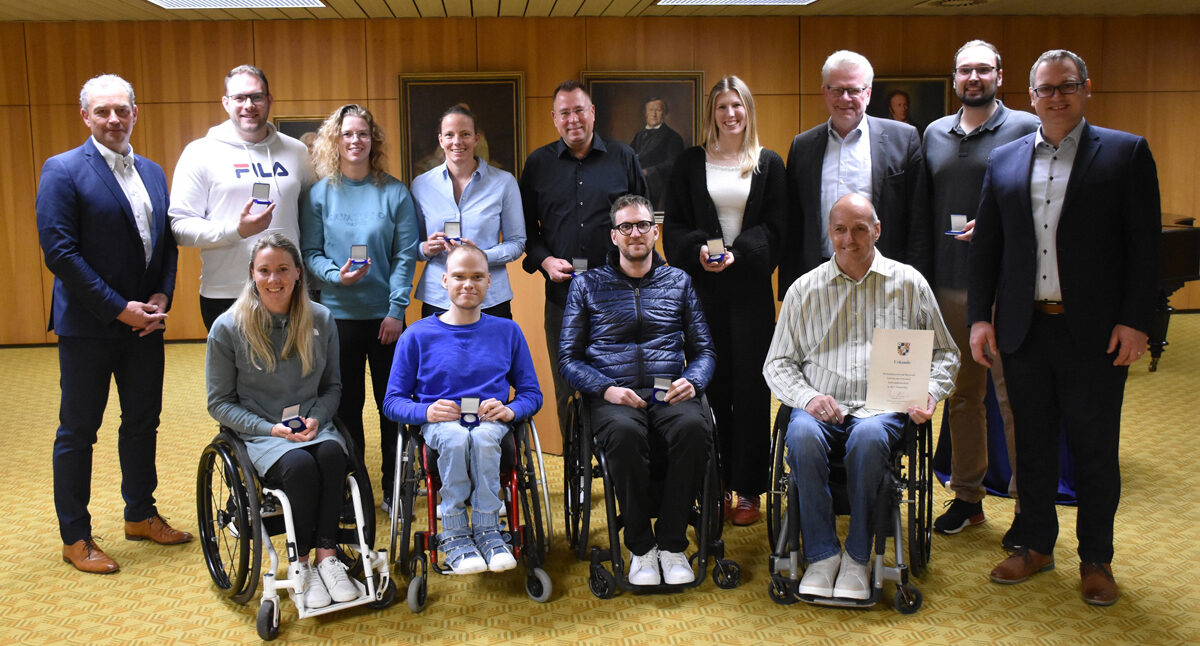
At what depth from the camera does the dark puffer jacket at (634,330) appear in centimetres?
321

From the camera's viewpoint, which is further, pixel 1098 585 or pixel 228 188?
pixel 228 188

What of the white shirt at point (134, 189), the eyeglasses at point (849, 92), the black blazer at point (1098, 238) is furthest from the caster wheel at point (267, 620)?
the eyeglasses at point (849, 92)

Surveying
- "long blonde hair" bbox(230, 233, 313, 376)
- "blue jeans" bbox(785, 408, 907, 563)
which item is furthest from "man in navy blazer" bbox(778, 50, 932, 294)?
"long blonde hair" bbox(230, 233, 313, 376)

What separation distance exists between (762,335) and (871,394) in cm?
66

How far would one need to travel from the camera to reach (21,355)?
7.85 metres

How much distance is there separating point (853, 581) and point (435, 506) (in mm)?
1345

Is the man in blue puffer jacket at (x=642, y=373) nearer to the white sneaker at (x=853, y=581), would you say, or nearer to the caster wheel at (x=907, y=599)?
the white sneaker at (x=853, y=581)

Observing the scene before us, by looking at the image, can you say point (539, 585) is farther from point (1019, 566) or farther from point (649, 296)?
point (1019, 566)

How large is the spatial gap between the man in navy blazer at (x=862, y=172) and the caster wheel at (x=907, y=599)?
1.22 meters

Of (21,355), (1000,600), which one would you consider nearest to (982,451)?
(1000,600)

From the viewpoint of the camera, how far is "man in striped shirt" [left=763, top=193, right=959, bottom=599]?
2.81m

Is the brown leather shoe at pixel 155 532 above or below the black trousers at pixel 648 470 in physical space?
below

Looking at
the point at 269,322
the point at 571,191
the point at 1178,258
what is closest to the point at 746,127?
the point at 571,191

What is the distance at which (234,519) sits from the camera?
2811 millimetres
